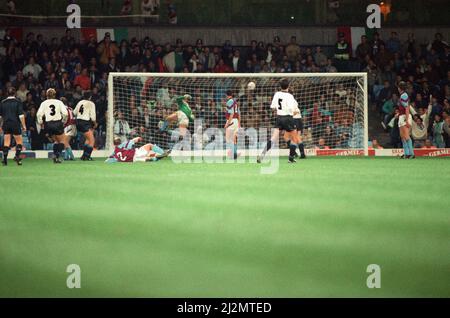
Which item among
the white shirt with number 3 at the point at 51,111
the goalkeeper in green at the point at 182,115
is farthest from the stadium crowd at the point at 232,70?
the white shirt with number 3 at the point at 51,111

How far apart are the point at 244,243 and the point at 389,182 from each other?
6.98 metres

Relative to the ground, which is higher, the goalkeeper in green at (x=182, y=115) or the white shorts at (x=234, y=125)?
A: the goalkeeper in green at (x=182, y=115)

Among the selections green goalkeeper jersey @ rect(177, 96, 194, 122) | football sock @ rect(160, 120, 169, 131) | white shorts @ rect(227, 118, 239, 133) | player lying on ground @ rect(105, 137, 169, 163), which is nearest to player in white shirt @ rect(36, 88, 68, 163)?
player lying on ground @ rect(105, 137, 169, 163)

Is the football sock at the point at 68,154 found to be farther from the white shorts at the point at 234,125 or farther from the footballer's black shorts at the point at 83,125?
the white shorts at the point at 234,125

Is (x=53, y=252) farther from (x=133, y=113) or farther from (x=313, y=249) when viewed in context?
(x=133, y=113)

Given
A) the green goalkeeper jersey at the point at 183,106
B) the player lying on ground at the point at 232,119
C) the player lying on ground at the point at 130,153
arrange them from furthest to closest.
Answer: the green goalkeeper jersey at the point at 183,106 → the player lying on ground at the point at 232,119 → the player lying on ground at the point at 130,153

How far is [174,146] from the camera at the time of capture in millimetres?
26156

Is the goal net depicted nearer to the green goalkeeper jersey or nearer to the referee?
the green goalkeeper jersey

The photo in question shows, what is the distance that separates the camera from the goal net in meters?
26.5

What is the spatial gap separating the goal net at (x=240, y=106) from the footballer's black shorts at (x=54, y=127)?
16.0 ft

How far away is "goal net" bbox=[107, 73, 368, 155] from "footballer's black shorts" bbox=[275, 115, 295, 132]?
6.03 m

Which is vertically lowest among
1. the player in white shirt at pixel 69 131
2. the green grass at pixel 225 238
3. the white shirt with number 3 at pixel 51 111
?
the green grass at pixel 225 238

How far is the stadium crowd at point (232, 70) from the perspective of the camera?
26703mm
